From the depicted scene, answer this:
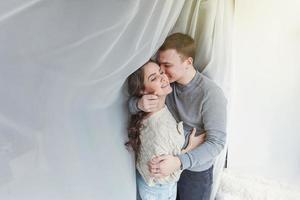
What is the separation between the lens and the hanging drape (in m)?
0.58

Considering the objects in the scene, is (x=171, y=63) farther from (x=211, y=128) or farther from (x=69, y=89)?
(x=69, y=89)

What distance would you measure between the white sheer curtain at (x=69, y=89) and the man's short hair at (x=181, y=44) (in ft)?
0.19

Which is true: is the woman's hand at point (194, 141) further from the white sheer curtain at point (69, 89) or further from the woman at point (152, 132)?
the white sheer curtain at point (69, 89)

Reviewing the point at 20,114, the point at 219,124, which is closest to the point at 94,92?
the point at 20,114

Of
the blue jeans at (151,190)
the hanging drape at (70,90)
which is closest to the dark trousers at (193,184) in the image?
the blue jeans at (151,190)

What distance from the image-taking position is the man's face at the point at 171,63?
0.99 meters

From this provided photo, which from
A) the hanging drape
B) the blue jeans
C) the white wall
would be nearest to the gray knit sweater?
the blue jeans

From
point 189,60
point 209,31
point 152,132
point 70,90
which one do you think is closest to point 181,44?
point 189,60

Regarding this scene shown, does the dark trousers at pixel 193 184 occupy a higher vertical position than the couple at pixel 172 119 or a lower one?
lower

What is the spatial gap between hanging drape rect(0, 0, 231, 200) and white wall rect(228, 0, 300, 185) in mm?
668

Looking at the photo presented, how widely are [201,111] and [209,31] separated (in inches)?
11.1

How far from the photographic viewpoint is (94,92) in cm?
77

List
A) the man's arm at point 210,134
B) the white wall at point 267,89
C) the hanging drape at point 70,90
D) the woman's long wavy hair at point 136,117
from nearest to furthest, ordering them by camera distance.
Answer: the hanging drape at point 70,90 → the woman's long wavy hair at point 136,117 → the man's arm at point 210,134 → the white wall at point 267,89

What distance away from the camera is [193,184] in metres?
1.16
